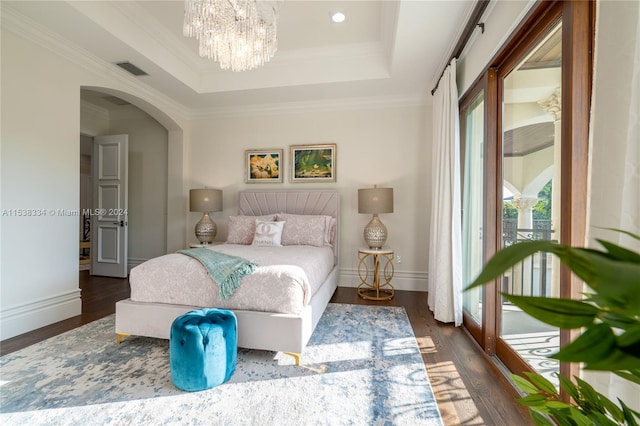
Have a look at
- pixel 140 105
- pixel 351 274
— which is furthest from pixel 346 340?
pixel 140 105

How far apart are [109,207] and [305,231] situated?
3365 millimetres

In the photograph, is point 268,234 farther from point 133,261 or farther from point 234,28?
point 133,261

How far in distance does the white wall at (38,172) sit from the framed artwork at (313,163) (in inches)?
98.5

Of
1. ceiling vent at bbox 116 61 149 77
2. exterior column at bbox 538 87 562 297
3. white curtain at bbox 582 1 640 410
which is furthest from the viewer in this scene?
ceiling vent at bbox 116 61 149 77

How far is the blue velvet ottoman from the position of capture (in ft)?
5.61

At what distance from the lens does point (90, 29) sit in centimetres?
264

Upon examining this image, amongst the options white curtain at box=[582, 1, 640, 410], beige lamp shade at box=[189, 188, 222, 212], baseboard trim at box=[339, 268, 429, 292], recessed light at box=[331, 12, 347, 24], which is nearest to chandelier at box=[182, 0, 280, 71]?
recessed light at box=[331, 12, 347, 24]

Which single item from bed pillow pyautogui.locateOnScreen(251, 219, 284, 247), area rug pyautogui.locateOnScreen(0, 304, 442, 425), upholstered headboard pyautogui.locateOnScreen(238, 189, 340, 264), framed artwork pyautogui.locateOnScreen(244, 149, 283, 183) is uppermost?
framed artwork pyautogui.locateOnScreen(244, 149, 283, 183)

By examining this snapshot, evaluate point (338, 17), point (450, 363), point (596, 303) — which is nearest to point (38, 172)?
point (338, 17)

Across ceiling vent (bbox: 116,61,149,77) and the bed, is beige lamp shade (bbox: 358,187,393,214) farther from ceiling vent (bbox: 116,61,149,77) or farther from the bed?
ceiling vent (bbox: 116,61,149,77)

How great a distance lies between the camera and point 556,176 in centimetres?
155

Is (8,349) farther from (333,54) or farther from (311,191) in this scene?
(333,54)

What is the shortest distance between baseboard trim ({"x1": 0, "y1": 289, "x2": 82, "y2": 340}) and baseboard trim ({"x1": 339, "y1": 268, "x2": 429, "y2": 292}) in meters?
3.13

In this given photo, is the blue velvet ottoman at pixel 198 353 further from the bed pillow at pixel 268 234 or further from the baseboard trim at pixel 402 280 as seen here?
the baseboard trim at pixel 402 280
